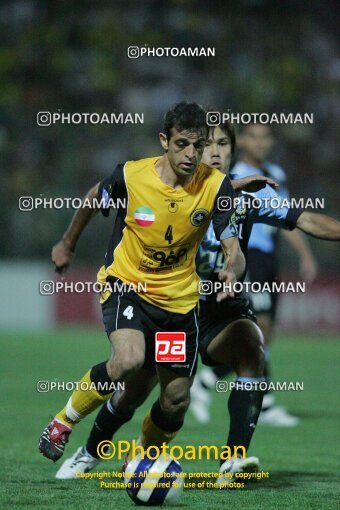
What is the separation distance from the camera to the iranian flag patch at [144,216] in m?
4.82

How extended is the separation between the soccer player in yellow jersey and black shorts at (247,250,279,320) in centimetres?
287

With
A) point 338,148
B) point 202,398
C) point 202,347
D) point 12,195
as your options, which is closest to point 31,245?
point 12,195

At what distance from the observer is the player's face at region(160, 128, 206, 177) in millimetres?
4742

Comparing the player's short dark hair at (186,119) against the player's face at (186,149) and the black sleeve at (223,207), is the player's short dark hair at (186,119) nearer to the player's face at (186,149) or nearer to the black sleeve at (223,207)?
the player's face at (186,149)

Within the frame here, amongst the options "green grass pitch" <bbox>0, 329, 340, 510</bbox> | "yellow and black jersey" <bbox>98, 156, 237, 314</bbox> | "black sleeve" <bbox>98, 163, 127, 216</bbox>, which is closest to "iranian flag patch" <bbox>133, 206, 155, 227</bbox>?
"yellow and black jersey" <bbox>98, 156, 237, 314</bbox>

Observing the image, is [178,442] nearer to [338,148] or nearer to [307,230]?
[307,230]

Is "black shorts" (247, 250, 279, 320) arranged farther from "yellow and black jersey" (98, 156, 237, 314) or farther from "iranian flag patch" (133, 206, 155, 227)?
"iranian flag patch" (133, 206, 155, 227)

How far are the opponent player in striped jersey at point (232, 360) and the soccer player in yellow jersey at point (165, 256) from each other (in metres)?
0.26

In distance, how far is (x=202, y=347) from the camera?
17.6ft

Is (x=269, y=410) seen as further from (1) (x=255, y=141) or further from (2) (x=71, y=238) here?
(2) (x=71, y=238)

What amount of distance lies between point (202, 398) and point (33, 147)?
359 inches

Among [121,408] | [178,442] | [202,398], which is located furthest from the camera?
[202,398]

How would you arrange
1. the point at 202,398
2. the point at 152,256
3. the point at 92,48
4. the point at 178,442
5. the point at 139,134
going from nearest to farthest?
the point at 152,256, the point at 178,442, the point at 202,398, the point at 139,134, the point at 92,48

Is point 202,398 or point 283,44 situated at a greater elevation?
point 283,44
